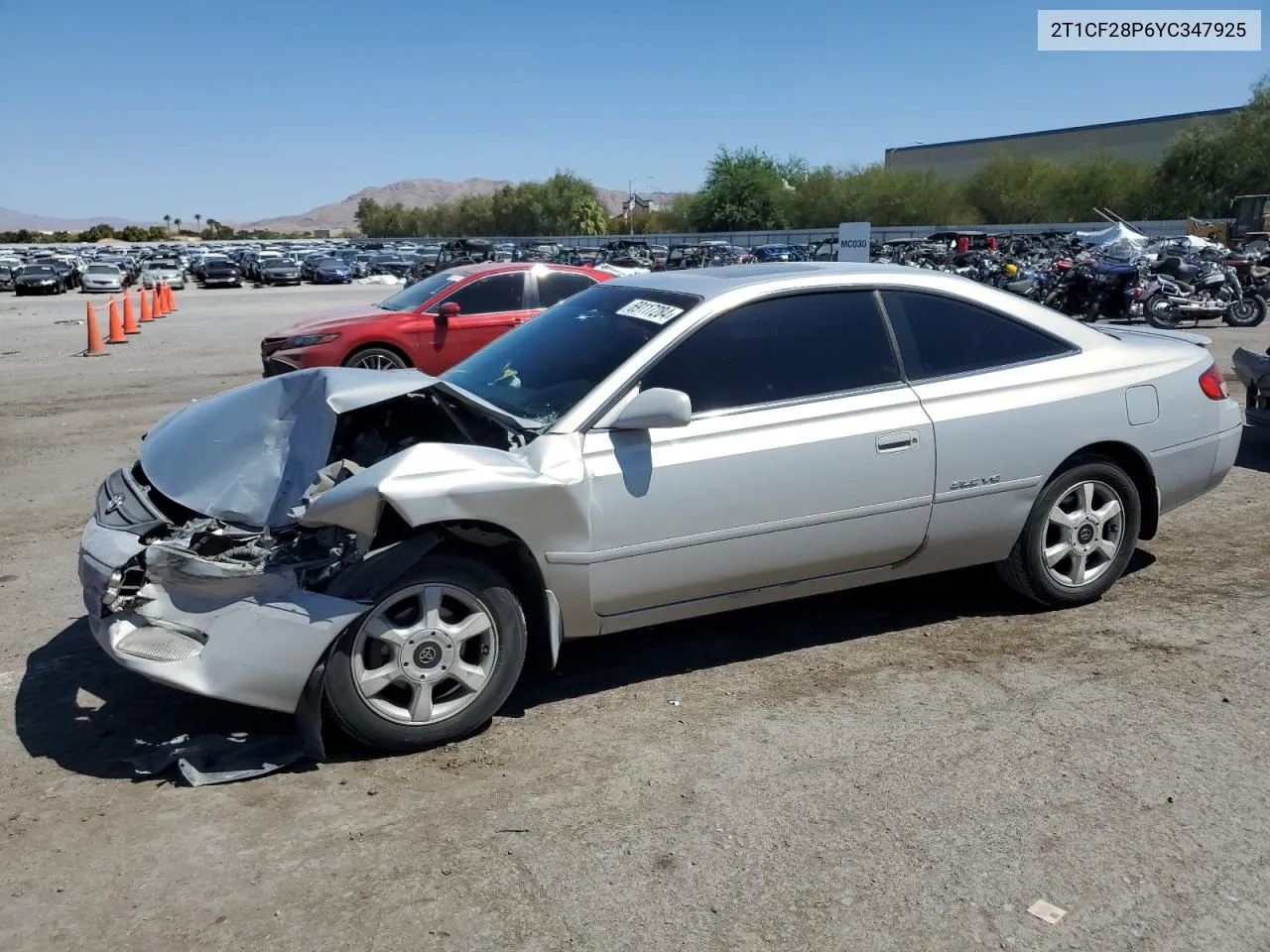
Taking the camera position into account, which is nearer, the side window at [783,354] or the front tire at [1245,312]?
the side window at [783,354]

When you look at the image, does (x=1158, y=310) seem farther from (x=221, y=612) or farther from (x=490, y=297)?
(x=221, y=612)

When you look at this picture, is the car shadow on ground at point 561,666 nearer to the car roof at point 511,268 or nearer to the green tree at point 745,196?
the car roof at point 511,268

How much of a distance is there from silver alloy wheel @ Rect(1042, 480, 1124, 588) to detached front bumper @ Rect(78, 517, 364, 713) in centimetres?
315

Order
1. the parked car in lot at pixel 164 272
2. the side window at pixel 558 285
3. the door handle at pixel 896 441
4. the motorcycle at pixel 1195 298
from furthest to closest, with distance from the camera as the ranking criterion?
the parked car in lot at pixel 164 272 → the motorcycle at pixel 1195 298 → the side window at pixel 558 285 → the door handle at pixel 896 441

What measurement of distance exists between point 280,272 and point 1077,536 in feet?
158

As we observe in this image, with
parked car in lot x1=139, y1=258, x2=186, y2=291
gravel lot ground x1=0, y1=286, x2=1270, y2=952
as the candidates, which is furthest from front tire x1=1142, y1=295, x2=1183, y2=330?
parked car in lot x1=139, y1=258, x2=186, y2=291

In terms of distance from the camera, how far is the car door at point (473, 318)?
11547 millimetres

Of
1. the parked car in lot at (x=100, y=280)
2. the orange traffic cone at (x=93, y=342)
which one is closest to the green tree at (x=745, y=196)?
the parked car in lot at (x=100, y=280)

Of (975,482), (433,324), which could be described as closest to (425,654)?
(975,482)

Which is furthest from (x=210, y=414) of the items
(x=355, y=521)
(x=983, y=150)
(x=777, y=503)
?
(x=983, y=150)

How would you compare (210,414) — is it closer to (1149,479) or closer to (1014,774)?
(1014,774)

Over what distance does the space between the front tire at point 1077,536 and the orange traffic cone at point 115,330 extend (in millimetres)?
18786

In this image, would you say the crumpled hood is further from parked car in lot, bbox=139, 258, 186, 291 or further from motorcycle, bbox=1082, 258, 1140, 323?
parked car in lot, bbox=139, 258, 186, 291

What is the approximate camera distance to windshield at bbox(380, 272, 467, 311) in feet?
39.0
